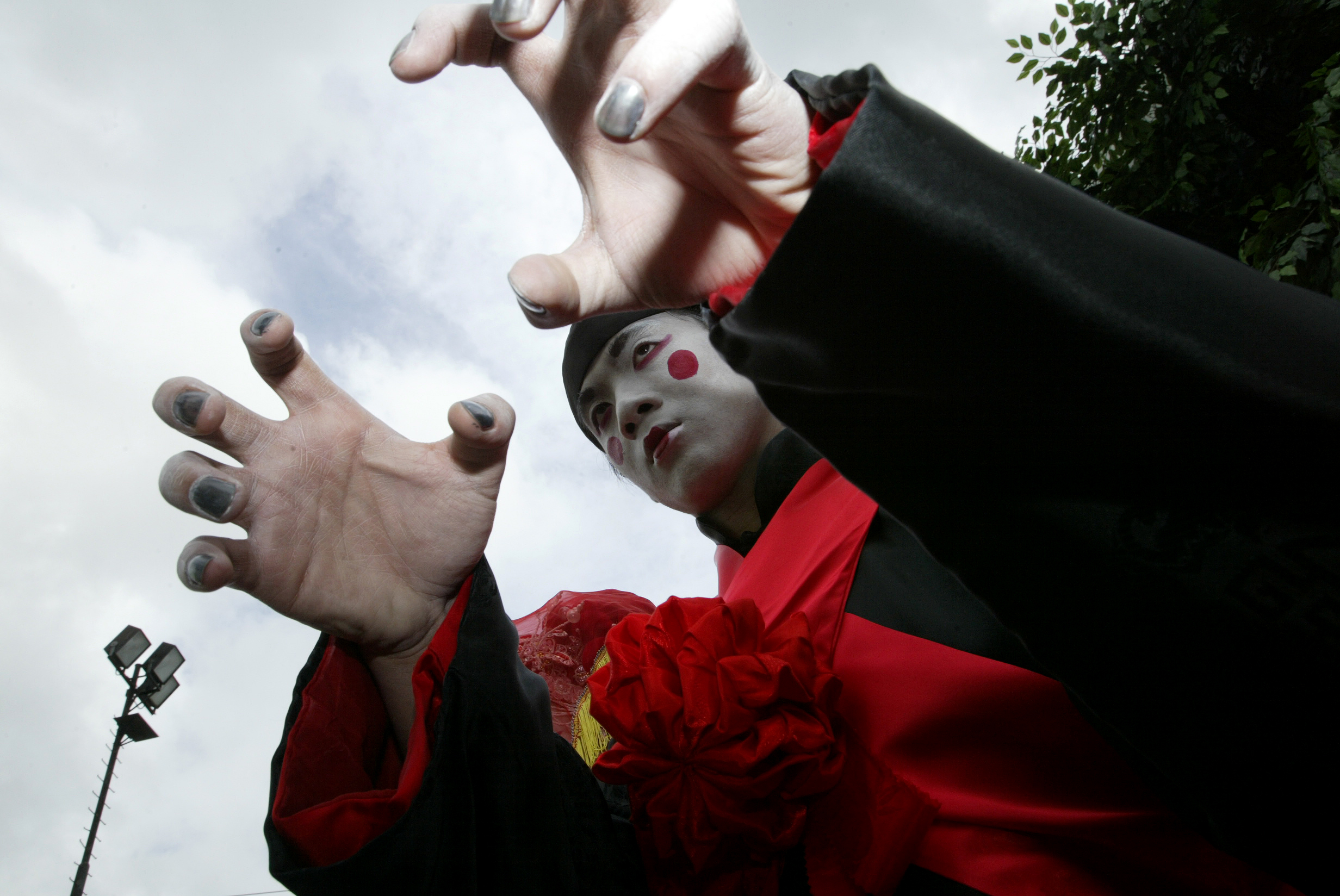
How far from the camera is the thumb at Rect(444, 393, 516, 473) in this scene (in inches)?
36.5

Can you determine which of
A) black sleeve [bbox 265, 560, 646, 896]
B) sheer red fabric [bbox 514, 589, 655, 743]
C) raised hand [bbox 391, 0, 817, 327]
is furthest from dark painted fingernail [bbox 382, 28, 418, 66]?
sheer red fabric [bbox 514, 589, 655, 743]

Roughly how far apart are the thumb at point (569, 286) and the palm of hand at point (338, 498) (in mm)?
221

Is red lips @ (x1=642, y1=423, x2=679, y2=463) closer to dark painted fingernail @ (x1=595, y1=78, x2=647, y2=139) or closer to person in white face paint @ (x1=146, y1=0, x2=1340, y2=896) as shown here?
person in white face paint @ (x1=146, y1=0, x2=1340, y2=896)

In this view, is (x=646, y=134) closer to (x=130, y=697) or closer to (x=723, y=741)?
(x=723, y=741)

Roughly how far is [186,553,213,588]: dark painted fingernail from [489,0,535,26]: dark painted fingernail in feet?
1.98

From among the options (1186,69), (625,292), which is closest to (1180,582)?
(625,292)

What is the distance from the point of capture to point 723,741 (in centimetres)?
98

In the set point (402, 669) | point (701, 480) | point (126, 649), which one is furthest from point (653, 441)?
point (126, 649)

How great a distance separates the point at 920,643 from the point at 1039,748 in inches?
7.1

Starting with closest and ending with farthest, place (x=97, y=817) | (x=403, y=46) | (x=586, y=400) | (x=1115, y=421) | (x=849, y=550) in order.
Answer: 1. (x=1115, y=421)
2. (x=403, y=46)
3. (x=849, y=550)
4. (x=586, y=400)
5. (x=97, y=817)

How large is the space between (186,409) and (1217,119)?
2.21 m

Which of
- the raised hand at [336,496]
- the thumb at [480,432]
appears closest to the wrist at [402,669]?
the raised hand at [336,496]

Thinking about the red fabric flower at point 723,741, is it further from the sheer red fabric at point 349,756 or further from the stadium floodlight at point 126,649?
the stadium floodlight at point 126,649

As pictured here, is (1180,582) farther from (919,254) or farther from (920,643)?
(920,643)
